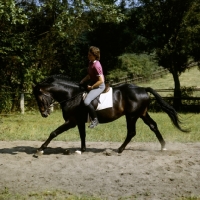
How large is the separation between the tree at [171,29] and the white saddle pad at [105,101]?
55.5 ft

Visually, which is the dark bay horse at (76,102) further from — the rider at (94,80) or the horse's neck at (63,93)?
the rider at (94,80)

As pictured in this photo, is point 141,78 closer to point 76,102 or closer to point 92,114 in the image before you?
point 76,102

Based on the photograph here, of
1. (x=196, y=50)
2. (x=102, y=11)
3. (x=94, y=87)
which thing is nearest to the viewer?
(x=94, y=87)

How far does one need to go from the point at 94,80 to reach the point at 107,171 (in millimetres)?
2509

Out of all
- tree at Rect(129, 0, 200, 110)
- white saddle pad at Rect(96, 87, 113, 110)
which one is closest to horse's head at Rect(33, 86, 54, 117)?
white saddle pad at Rect(96, 87, 113, 110)

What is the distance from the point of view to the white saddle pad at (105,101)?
902 centimetres

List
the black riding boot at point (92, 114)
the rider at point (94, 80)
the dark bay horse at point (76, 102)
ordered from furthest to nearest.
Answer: the dark bay horse at point (76, 102) < the black riding boot at point (92, 114) < the rider at point (94, 80)

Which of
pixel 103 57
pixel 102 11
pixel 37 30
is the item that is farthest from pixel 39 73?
pixel 103 57

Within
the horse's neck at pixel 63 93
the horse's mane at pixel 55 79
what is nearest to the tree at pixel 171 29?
the horse's mane at pixel 55 79

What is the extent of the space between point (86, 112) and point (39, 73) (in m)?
13.0

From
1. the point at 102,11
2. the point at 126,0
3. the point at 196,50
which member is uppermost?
the point at 126,0

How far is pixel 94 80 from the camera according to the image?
8820 mm

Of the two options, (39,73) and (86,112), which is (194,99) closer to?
(39,73)

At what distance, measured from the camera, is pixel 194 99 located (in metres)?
25.6
